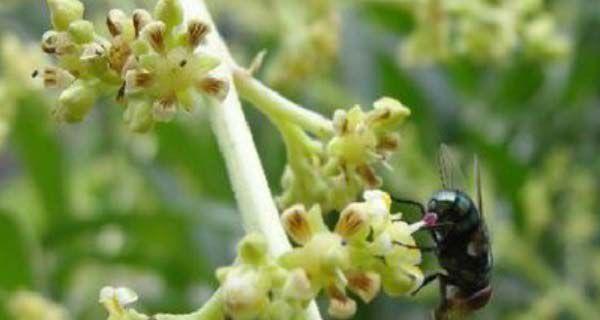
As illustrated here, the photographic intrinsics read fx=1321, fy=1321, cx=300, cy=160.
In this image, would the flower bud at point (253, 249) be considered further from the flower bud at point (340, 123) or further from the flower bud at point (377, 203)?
the flower bud at point (340, 123)

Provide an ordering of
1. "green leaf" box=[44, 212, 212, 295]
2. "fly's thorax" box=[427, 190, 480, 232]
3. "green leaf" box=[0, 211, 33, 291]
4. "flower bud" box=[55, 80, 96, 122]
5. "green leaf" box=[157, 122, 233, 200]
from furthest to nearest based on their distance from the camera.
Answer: "green leaf" box=[157, 122, 233, 200], "green leaf" box=[44, 212, 212, 295], "green leaf" box=[0, 211, 33, 291], "fly's thorax" box=[427, 190, 480, 232], "flower bud" box=[55, 80, 96, 122]

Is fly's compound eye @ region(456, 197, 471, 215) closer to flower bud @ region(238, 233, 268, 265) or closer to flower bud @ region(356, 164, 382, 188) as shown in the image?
flower bud @ region(356, 164, 382, 188)

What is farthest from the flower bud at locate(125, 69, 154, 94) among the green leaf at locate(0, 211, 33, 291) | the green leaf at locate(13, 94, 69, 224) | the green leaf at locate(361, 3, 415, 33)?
the green leaf at locate(361, 3, 415, 33)

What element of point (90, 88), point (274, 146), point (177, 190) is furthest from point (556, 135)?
point (90, 88)

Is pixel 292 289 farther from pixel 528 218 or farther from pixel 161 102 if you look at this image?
pixel 528 218

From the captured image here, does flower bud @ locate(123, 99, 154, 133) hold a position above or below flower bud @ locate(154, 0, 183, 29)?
below

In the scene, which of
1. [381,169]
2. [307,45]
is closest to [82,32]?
[307,45]

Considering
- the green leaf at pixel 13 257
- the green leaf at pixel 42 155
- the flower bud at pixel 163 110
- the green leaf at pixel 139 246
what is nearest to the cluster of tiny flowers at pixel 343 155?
the flower bud at pixel 163 110
